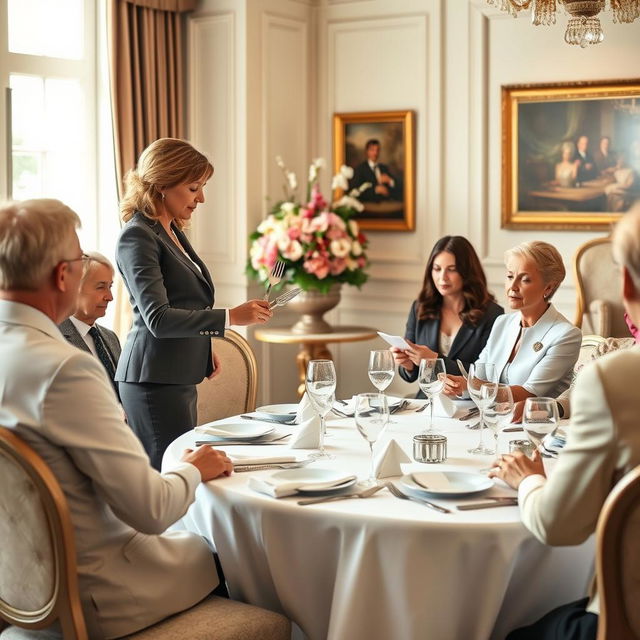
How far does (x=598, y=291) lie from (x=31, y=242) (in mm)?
3894

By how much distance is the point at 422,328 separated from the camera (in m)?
4.37

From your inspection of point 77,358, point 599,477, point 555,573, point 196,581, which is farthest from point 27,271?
point 555,573

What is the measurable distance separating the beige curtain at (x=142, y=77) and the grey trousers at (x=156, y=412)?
6.71 ft

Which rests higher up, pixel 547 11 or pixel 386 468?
pixel 547 11

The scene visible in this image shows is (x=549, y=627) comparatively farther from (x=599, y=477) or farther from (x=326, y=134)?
(x=326, y=134)

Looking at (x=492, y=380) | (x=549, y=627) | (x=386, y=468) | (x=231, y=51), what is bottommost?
(x=549, y=627)

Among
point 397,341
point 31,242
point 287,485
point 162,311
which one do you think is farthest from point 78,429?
point 397,341

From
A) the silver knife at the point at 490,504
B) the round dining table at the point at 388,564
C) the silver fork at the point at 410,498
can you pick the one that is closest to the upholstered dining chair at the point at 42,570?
the round dining table at the point at 388,564

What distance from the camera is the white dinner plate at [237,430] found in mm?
2882

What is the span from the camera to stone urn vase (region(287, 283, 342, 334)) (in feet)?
18.3

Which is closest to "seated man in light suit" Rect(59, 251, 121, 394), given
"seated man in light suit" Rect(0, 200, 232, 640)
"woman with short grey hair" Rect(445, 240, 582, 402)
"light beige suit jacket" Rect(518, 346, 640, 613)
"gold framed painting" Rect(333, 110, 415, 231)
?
"woman with short grey hair" Rect(445, 240, 582, 402)

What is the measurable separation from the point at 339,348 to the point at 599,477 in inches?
172

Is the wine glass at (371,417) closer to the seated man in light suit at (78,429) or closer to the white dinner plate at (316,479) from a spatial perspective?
the white dinner plate at (316,479)

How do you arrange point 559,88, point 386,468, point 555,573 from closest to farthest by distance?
point 555,573 < point 386,468 < point 559,88
